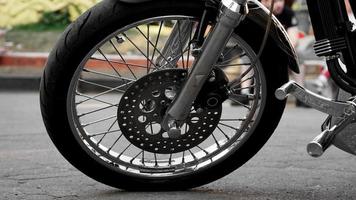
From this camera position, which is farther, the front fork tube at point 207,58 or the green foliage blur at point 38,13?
the green foliage blur at point 38,13

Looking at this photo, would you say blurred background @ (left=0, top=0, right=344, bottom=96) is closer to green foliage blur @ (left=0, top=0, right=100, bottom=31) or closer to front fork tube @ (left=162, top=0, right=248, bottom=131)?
green foliage blur @ (left=0, top=0, right=100, bottom=31)

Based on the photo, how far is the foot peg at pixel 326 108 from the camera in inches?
132

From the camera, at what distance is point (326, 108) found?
3391 millimetres

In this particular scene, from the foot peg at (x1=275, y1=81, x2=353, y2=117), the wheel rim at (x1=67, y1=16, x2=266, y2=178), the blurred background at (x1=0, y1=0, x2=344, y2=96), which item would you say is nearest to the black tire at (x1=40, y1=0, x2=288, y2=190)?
the wheel rim at (x1=67, y1=16, x2=266, y2=178)

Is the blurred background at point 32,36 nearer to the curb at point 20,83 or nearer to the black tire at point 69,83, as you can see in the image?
the curb at point 20,83

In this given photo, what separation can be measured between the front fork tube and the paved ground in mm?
396

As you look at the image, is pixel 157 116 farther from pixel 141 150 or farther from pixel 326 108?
pixel 326 108

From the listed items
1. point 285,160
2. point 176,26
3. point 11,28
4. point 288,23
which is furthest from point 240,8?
point 11,28

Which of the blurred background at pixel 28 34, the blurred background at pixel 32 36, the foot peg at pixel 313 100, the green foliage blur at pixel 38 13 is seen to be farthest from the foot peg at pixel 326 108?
the green foliage blur at pixel 38 13

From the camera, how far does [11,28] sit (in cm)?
1233

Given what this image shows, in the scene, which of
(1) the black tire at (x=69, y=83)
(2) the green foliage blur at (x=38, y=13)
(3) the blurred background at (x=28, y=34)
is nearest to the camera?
(1) the black tire at (x=69, y=83)

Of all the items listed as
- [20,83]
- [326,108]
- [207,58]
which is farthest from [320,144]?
[20,83]

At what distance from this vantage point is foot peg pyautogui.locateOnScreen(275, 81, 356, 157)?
11.0ft

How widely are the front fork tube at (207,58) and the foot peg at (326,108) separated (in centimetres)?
30
